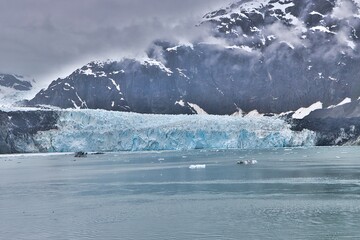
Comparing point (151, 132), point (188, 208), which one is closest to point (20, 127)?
point (151, 132)

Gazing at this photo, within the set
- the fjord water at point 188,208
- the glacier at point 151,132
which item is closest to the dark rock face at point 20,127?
the glacier at point 151,132

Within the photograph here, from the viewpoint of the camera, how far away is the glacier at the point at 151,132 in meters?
83.1

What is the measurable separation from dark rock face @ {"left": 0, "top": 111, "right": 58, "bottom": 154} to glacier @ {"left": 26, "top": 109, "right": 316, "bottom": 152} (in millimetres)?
1049

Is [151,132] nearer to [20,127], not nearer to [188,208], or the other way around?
[20,127]

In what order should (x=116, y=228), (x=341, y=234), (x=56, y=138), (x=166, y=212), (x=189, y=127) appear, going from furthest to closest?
(x=56, y=138) < (x=189, y=127) < (x=166, y=212) < (x=116, y=228) < (x=341, y=234)

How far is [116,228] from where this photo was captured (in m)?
19.6

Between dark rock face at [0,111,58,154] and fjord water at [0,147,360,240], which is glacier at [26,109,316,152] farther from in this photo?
fjord water at [0,147,360,240]

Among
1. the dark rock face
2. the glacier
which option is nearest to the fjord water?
the glacier

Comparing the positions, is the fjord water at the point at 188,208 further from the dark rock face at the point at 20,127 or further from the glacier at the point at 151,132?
the dark rock face at the point at 20,127

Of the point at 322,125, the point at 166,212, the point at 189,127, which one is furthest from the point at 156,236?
the point at 322,125

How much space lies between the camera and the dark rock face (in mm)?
89938

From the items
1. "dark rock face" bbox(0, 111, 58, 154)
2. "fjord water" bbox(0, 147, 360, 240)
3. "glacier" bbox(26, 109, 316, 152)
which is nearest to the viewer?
"fjord water" bbox(0, 147, 360, 240)

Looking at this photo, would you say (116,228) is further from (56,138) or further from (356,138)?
(356,138)

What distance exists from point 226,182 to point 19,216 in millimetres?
15258
